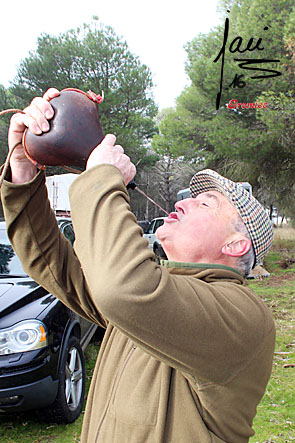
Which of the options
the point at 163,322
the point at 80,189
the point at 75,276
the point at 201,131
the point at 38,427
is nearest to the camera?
the point at 163,322

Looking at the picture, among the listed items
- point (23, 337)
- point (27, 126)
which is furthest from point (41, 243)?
point (23, 337)

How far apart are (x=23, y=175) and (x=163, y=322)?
804 millimetres

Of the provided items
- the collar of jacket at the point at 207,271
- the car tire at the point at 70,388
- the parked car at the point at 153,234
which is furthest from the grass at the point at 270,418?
the parked car at the point at 153,234

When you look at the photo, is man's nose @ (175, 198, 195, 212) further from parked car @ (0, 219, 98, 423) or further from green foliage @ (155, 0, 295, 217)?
green foliage @ (155, 0, 295, 217)

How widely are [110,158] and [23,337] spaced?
2.41 metres

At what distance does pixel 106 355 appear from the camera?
147 cm

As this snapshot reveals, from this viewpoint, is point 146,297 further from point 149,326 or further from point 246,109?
point 246,109

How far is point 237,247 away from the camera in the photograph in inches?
57.2

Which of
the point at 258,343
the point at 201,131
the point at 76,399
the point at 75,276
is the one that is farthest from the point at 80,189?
the point at 201,131

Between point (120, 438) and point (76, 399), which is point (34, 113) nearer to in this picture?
point (120, 438)

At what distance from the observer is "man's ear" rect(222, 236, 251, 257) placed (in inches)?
56.8

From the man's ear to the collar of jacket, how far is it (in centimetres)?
7

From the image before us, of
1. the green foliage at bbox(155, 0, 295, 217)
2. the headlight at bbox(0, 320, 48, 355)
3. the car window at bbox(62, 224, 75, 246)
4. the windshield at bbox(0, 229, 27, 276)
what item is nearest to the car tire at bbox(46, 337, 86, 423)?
the headlight at bbox(0, 320, 48, 355)

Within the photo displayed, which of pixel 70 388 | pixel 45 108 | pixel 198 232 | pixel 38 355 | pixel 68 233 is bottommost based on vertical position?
pixel 70 388
